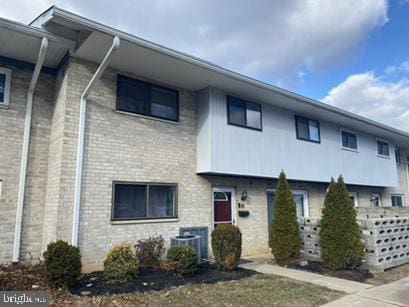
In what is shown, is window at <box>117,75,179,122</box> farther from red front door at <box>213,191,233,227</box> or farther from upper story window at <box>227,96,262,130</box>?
red front door at <box>213,191,233,227</box>

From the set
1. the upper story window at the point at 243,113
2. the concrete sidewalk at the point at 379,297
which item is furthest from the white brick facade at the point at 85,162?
the concrete sidewalk at the point at 379,297

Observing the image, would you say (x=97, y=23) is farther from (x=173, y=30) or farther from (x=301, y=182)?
(x=301, y=182)

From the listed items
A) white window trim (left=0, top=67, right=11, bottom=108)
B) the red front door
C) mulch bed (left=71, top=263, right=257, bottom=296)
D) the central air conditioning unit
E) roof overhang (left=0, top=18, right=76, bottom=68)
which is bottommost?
mulch bed (left=71, top=263, right=257, bottom=296)

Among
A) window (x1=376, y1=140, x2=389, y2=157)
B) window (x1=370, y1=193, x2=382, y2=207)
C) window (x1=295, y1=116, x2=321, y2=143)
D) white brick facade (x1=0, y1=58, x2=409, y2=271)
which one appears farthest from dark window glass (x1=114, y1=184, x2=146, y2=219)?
window (x1=376, y1=140, x2=389, y2=157)

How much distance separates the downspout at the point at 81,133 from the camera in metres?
7.08

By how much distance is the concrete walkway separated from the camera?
5.64 m

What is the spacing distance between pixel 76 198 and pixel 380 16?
1240cm

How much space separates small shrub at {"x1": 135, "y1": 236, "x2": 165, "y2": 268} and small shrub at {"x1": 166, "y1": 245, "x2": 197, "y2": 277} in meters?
0.89

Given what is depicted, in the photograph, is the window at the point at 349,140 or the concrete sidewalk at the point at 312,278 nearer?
the concrete sidewalk at the point at 312,278

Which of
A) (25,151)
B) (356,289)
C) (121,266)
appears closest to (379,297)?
(356,289)

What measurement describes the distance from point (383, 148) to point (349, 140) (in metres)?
3.51

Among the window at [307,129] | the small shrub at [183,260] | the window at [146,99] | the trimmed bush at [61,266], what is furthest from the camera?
the window at [307,129]

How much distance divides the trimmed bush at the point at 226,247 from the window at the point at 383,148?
1202 centimetres

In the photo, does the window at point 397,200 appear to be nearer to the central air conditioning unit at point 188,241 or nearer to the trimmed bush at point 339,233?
the trimmed bush at point 339,233
